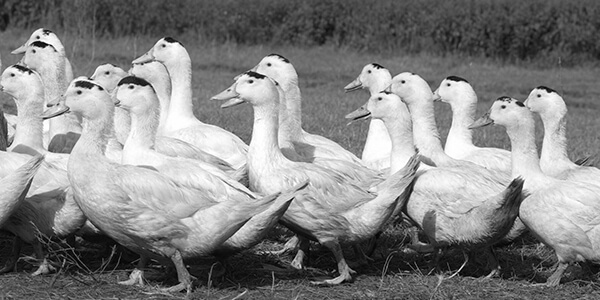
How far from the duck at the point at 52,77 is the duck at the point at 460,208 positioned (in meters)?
3.26

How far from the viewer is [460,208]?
684 cm

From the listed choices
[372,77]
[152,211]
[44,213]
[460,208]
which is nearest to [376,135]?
[372,77]

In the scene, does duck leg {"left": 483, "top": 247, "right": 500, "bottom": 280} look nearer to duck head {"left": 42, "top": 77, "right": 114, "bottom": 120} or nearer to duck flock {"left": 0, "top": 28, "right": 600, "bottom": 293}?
duck flock {"left": 0, "top": 28, "right": 600, "bottom": 293}

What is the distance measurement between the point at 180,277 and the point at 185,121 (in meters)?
3.45

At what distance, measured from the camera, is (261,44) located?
911 inches

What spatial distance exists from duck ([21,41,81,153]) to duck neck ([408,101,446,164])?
10.6 feet

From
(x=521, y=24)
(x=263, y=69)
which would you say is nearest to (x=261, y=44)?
(x=521, y=24)

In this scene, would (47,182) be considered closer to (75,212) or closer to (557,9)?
(75,212)

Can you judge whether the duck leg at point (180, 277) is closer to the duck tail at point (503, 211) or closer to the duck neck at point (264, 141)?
the duck neck at point (264, 141)

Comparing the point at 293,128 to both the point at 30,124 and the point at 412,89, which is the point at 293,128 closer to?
the point at 412,89

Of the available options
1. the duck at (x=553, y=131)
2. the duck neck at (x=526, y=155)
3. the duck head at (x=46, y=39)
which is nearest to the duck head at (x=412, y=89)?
the duck at (x=553, y=131)

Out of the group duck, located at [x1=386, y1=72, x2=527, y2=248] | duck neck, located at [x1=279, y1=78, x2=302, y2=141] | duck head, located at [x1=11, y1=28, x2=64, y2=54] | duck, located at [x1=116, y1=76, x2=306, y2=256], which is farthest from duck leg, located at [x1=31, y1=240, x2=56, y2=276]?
duck head, located at [x1=11, y1=28, x2=64, y2=54]

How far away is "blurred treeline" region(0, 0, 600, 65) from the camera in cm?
2238

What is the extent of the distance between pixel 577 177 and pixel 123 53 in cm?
1380
